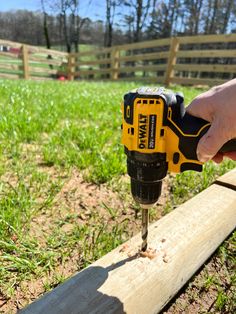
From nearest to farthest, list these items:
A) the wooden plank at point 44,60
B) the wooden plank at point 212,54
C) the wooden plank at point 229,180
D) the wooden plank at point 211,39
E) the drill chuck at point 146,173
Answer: the drill chuck at point 146,173 → the wooden plank at point 229,180 → the wooden plank at point 211,39 → the wooden plank at point 212,54 → the wooden plank at point 44,60

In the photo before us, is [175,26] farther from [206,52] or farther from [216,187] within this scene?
[216,187]

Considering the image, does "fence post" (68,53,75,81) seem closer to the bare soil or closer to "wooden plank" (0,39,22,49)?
"wooden plank" (0,39,22,49)

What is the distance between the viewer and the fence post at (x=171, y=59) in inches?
455

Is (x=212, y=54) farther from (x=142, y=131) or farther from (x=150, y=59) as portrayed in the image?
(x=142, y=131)

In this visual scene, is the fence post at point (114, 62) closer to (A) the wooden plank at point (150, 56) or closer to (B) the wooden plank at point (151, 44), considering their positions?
(A) the wooden plank at point (150, 56)

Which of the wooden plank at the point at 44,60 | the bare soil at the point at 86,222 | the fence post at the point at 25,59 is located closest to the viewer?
the bare soil at the point at 86,222

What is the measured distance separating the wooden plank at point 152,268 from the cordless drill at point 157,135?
1.03ft

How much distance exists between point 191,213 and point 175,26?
31.0 m

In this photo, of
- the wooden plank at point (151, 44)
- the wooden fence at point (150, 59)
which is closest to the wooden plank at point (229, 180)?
the wooden fence at point (150, 59)

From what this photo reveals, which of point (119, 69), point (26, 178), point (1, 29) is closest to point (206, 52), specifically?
point (119, 69)

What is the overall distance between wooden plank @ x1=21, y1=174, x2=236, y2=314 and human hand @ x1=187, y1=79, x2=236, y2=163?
1.76 feet

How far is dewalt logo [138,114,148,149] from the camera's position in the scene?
119 centimetres

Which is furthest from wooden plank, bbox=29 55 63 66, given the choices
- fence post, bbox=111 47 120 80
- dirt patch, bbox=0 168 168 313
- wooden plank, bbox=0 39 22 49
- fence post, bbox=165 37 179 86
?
dirt patch, bbox=0 168 168 313

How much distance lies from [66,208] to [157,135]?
1.07 meters
